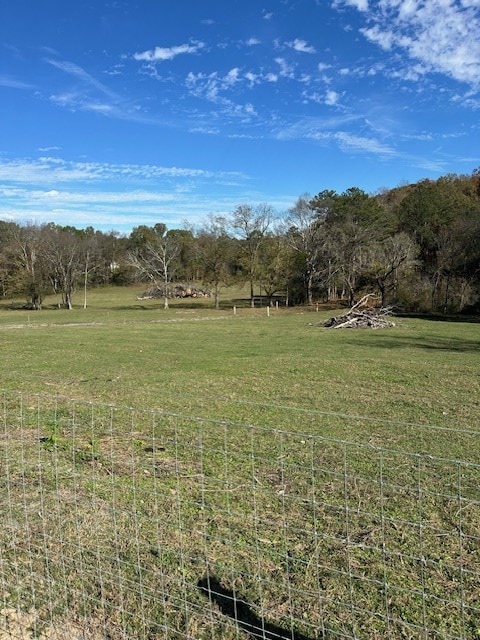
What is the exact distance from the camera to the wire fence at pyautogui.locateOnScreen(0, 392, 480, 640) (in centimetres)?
322

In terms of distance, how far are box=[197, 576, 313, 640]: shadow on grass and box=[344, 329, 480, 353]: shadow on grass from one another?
1777 cm

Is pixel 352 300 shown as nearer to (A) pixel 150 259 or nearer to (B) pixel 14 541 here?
(A) pixel 150 259

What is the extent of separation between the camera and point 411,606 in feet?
11.1

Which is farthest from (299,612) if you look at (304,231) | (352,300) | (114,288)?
(114,288)

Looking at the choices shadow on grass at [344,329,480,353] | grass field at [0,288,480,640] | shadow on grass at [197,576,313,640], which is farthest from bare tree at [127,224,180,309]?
shadow on grass at [197,576,313,640]

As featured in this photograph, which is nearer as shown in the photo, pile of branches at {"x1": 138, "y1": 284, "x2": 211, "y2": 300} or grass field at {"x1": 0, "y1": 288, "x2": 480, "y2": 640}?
grass field at {"x1": 0, "y1": 288, "x2": 480, "y2": 640}

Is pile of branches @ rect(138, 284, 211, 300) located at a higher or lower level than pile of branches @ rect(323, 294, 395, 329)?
higher

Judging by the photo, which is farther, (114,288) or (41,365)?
(114,288)

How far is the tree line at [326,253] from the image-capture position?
48.0 m

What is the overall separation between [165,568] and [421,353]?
1634cm

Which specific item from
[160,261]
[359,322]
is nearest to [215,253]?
[160,261]

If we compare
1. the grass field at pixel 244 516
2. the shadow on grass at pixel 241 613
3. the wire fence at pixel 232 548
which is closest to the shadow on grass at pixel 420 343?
the grass field at pixel 244 516

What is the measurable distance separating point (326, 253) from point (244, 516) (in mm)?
53259

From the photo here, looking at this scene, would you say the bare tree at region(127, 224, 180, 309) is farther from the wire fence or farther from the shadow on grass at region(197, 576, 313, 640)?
the shadow on grass at region(197, 576, 313, 640)
